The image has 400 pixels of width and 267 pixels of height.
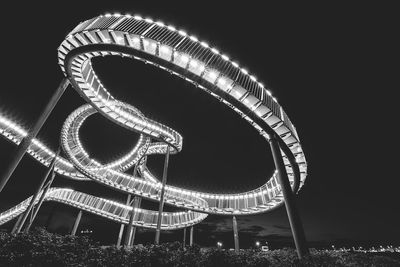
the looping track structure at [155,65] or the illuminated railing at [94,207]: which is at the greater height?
the looping track structure at [155,65]

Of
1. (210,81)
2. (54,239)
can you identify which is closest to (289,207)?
(210,81)

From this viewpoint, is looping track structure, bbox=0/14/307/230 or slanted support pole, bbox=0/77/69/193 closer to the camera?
slanted support pole, bbox=0/77/69/193

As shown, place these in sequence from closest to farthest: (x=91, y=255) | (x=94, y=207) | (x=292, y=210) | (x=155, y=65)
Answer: (x=91, y=255) < (x=155, y=65) < (x=292, y=210) < (x=94, y=207)

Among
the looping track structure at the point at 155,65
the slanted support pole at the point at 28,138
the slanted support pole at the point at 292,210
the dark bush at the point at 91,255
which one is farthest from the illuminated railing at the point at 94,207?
the dark bush at the point at 91,255

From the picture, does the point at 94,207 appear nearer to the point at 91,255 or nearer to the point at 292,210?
the point at 91,255

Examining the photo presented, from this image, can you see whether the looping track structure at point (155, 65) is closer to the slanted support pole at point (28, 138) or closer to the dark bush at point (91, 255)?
the slanted support pole at point (28, 138)

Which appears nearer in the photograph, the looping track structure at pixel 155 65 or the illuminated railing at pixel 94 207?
the looping track structure at pixel 155 65

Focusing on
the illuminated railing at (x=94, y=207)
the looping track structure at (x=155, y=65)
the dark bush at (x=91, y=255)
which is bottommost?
the dark bush at (x=91, y=255)

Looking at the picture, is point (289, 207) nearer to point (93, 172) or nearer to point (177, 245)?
point (177, 245)

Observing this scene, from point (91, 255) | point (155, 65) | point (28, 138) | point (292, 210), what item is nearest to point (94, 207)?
point (28, 138)

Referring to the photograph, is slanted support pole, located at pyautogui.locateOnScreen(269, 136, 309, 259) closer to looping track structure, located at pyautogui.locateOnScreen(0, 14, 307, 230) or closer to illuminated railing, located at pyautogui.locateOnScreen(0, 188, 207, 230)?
looping track structure, located at pyautogui.locateOnScreen(0, 14, 307, 230)

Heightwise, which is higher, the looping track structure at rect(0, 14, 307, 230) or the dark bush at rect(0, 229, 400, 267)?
the looping track structure at rect(0, 14, 307, 230)

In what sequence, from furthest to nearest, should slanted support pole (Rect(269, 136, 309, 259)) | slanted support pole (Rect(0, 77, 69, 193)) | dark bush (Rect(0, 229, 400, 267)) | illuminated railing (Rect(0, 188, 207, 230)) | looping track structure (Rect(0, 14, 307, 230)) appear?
illuminated railing (Rect(0, 188, 207, 230)) < slanted support pole (Rect(269, 136, 309, 259)) < looping track structure (Rect(0, 14, 307, 230)) < slanted support pole (Rect(0, 77, 69, 193)) < dark bush (Rect(0, 229, 400, 267))

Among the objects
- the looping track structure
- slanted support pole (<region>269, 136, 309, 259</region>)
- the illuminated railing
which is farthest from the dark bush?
the illuminated railing
